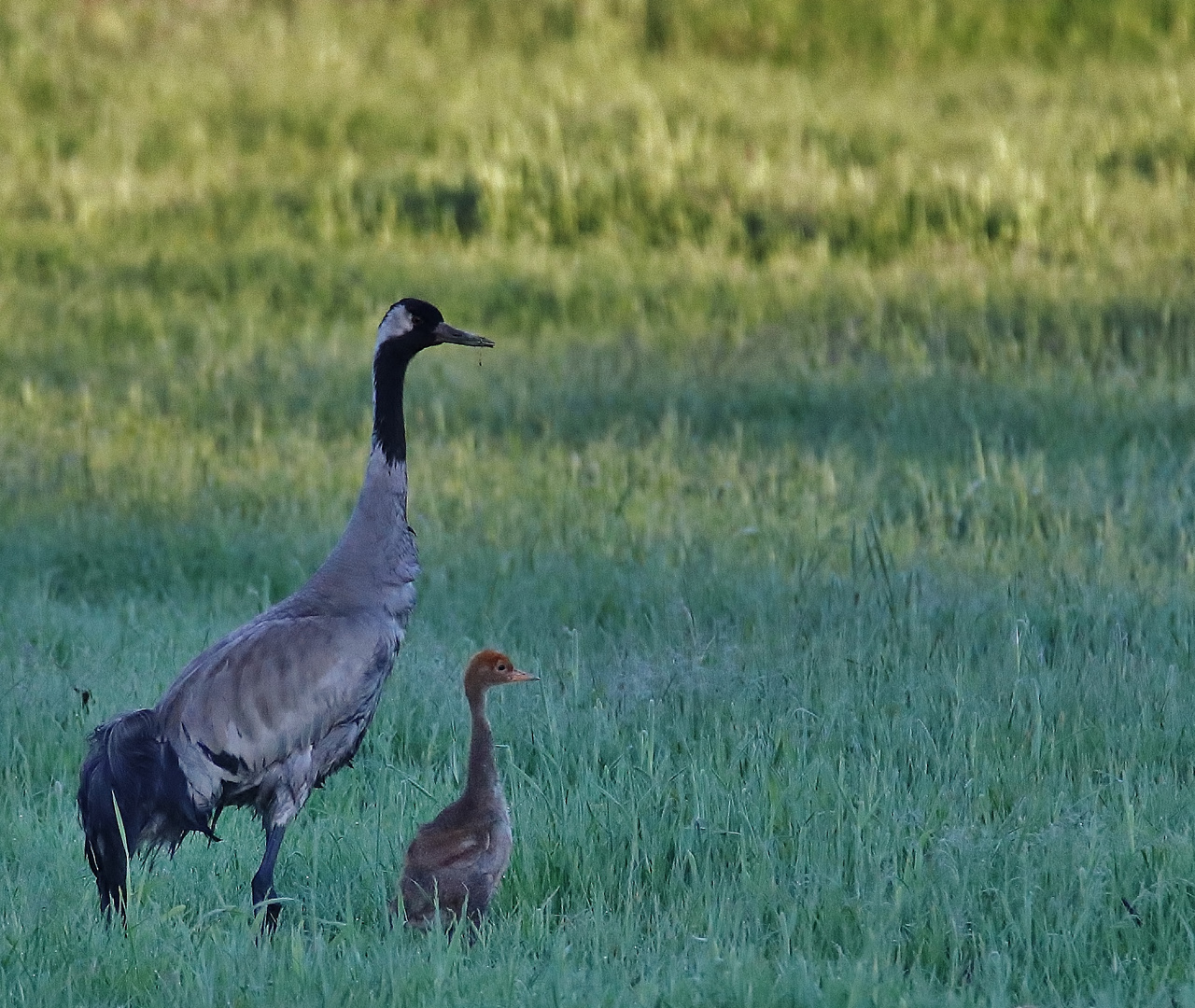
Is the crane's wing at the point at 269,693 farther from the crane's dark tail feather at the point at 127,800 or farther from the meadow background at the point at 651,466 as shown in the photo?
the meadow background at the point at 651,466

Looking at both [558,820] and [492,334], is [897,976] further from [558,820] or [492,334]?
[492,334]

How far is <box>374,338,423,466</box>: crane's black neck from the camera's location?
6.26m

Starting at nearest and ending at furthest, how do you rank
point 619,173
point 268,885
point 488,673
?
point 268,885 < point 488,673 < point 619,173

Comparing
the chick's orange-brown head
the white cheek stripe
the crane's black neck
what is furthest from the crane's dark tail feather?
the white cheek stripe

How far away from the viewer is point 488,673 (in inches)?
236

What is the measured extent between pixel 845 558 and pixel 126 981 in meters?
4.99

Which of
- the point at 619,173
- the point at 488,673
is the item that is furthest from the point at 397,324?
the point at 619,173

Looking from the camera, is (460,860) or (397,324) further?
(397,324)

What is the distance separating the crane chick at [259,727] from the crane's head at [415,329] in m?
0.75

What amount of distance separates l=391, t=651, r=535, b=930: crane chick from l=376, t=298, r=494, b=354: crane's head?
1.56 m

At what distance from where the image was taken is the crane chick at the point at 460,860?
17.6 ft

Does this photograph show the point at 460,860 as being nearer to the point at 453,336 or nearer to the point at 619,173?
the point at 453,336

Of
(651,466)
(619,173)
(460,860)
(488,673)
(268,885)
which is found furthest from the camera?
(619,173)

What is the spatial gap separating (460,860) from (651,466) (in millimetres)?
5867
